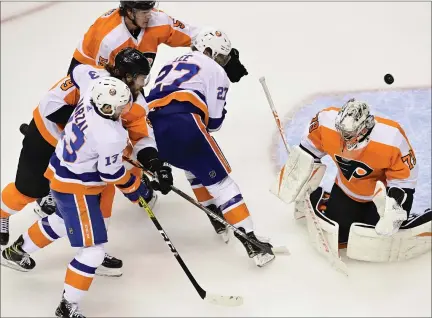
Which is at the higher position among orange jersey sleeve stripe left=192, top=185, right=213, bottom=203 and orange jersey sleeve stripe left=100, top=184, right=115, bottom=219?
orange jersey sleeve stripe left=100, top=184, right=115, bottom=219

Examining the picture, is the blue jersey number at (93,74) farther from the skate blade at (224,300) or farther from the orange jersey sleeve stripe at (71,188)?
the skate blade at (224,300)

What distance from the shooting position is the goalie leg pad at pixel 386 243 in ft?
9.86

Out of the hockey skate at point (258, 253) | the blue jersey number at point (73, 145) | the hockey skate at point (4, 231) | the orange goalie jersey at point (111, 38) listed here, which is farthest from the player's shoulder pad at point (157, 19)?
the hockey skate at point (4, 231)

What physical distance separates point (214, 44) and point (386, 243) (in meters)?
1.13

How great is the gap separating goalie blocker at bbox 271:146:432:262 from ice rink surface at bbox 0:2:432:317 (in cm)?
9

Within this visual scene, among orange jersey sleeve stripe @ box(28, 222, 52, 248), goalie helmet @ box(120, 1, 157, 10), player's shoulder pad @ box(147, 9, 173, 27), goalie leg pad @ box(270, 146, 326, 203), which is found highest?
goalie helmet @ box(120, 1, 157, 10)

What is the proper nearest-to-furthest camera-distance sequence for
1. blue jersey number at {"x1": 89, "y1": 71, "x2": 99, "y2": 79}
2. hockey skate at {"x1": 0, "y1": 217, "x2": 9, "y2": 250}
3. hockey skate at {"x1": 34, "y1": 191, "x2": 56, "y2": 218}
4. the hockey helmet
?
the hockey helmet < blue jersey number at {"x1": 89, "y1": 71, "x2": 99, "y2": 79} < hockey skate at {"x1": 0, "y1": 217, "x2": 9, "y2": 250} < hockey skate at {"x1": 34, "y1": 191, "x2": 56, "y2": 218}

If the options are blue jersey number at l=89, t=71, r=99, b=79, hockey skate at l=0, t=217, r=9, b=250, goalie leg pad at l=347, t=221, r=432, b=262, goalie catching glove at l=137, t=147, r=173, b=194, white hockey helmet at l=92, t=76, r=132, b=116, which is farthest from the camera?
hockey skate at l=0, t=217, r=9, b=250

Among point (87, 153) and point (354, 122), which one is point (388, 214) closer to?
point (354, 122)

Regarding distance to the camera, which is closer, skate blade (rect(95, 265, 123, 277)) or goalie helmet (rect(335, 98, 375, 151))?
goalie helmet (rect(335, 98, 375, 151))

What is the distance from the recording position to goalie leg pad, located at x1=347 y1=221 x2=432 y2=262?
300cm

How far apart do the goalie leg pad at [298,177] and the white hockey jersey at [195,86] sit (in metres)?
0.39

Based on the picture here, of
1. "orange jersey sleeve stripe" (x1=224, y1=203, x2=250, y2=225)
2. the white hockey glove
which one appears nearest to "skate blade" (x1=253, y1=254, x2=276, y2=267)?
"orange jersey sleeve stripe" (x1=224, y1=203, x2=250, y2=225)

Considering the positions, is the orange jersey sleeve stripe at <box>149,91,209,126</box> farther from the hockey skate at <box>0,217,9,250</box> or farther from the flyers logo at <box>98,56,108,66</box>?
the hockey skate at <box>0,217,9,250</box>
